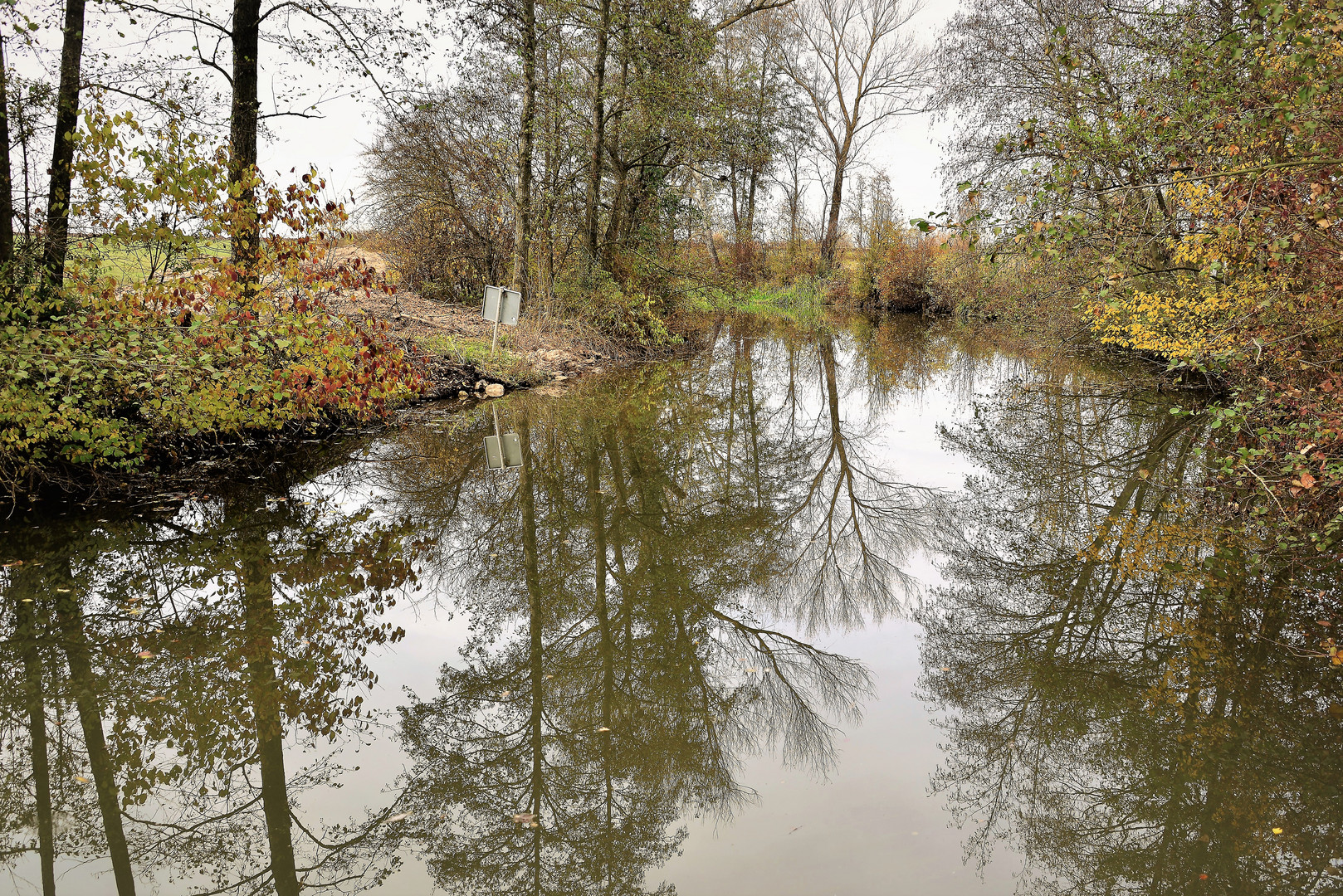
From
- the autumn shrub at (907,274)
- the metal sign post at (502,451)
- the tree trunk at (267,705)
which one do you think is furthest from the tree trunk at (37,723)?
the autumn shrub at (907,274)

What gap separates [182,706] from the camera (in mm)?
4066

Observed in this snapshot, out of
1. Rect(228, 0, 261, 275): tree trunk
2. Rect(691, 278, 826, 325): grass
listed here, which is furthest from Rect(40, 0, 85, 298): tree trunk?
Rect(691, 278, 826, 325): grass

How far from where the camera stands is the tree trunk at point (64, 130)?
296 inches

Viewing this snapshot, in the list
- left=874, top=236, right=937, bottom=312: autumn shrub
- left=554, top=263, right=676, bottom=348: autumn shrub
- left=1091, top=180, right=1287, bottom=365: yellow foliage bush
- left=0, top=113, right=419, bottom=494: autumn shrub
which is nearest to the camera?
left=0, top=113, right=419, bottom=494: autumn shrub

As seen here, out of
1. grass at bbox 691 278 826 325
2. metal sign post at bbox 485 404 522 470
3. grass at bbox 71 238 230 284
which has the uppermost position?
grass at bbox 691 278 826 325

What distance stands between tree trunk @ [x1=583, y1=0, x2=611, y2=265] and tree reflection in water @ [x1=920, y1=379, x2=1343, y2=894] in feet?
41.6

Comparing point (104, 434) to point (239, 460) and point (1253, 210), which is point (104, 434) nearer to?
point (239, 460)

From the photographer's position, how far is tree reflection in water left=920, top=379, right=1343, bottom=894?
320 cm

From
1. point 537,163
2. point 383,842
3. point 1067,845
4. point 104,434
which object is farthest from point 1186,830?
point 537,163

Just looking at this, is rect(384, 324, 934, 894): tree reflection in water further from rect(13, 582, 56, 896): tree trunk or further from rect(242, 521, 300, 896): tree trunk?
rect(13, 582, 56, 896): tree trunk

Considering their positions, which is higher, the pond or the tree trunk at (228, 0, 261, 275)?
the tree trunk at (228, 0, 261, 275)

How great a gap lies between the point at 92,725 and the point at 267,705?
32.1 inches

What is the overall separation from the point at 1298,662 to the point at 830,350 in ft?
55.2

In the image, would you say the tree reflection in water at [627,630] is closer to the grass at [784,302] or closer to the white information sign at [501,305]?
the white information sign at [501,305]
